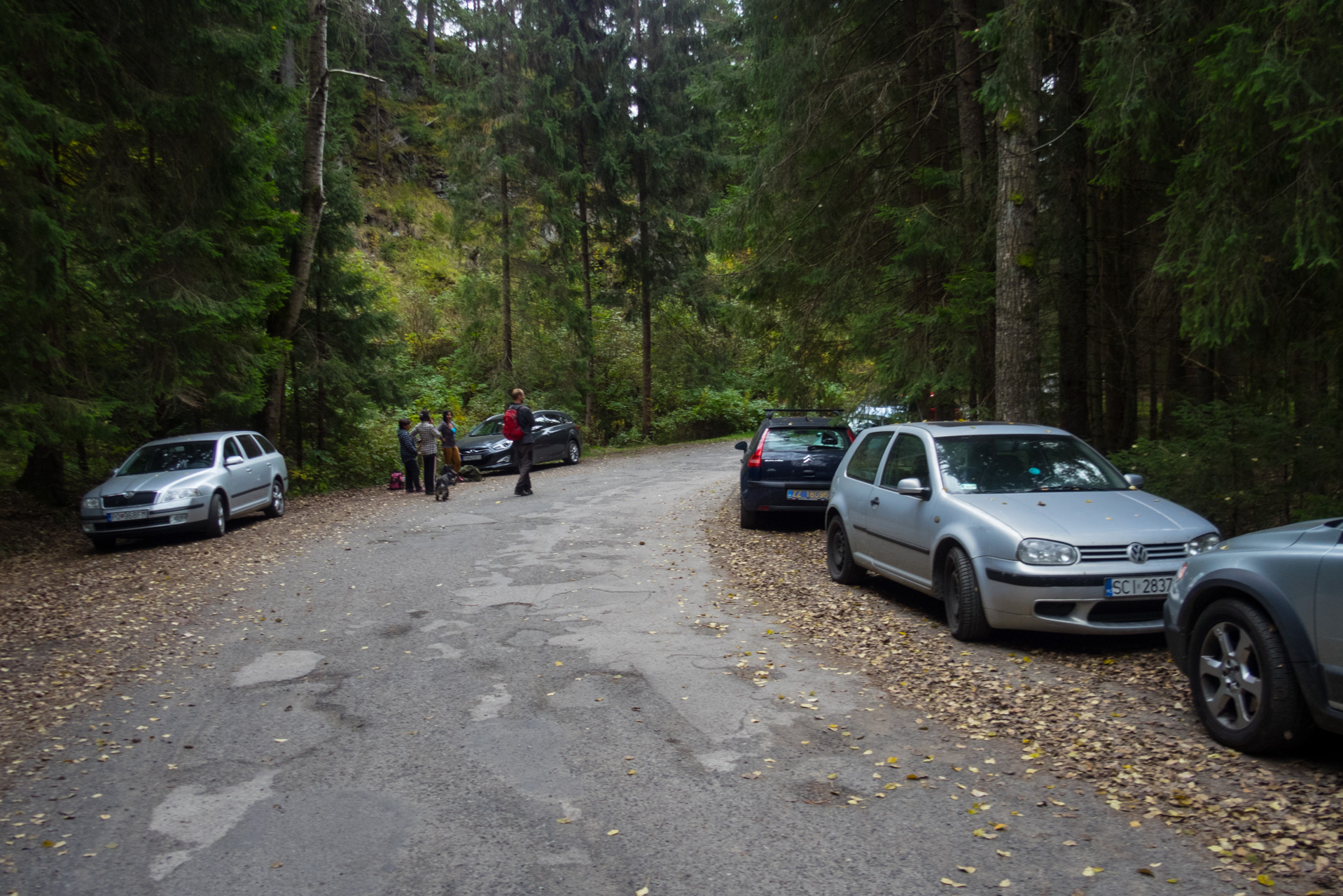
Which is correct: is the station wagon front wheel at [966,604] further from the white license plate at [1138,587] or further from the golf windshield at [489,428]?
the golf windshield at [489,428]

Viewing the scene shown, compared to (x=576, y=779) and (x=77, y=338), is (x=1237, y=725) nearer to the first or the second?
(x=576, y=779)

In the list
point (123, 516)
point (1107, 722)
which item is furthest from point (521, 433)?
point (1107, 722)

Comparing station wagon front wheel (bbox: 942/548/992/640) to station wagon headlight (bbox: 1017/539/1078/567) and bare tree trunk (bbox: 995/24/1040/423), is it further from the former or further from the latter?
bare tree trunk (bbox: 995/24/1040/423)

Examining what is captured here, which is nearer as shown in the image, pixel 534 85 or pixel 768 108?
pixel 768 108

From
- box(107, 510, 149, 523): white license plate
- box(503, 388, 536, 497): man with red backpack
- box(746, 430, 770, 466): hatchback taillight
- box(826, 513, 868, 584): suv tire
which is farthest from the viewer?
box(503, 388, 536, 497): man with red backpack

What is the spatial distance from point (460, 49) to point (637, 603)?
24878mm

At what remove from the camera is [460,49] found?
28.0 m

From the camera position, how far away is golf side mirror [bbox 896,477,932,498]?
7.54 m

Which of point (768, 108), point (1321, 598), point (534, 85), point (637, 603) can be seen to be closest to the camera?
point (1321, 598)

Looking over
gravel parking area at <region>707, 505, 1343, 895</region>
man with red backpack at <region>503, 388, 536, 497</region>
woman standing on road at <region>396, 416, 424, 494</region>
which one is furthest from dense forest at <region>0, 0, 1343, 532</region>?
man with red backpack at <region>503, 388, 536, 497</region>

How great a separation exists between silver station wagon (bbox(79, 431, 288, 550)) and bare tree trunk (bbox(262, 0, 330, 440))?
12.9ft

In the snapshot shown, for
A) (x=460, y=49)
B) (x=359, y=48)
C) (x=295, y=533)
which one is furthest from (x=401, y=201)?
(x=295, y=533)

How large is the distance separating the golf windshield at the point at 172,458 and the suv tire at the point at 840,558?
379 inches

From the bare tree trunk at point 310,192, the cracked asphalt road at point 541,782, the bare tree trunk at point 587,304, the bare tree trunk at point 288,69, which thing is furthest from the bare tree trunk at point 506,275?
the cracked asphalt road at point 541,782
